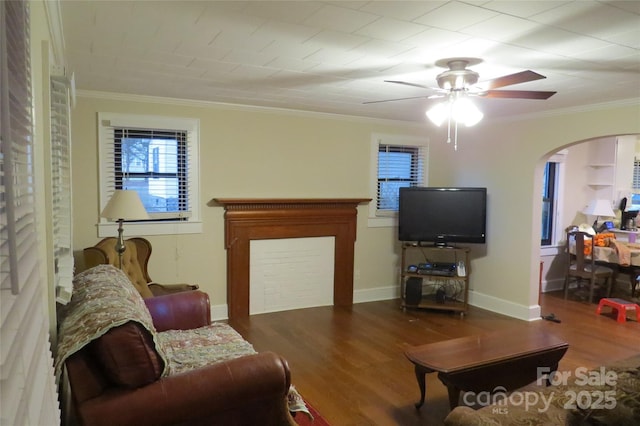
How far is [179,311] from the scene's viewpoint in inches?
122

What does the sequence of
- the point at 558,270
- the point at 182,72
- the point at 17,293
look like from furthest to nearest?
the point at 558,270, the point at 182,72, the point at 17,293

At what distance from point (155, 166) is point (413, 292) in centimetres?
315

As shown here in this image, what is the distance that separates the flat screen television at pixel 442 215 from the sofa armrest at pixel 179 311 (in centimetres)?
285

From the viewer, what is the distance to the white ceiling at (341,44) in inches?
82.8

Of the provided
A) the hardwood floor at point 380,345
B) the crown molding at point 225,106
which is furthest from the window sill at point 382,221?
the crown molding at point 225,106

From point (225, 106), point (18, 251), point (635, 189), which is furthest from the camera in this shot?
point (635, 189)

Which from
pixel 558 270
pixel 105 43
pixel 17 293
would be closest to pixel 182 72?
pixel 105 43

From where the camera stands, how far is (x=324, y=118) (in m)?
5.17

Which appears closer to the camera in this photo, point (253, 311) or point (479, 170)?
point (253, 311)

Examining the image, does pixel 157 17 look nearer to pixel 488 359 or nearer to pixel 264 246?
→ pixel 488 359

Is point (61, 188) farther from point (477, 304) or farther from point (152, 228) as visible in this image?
point (477, 304)

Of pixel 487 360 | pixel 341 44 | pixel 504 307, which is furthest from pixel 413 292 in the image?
pixel 341 44

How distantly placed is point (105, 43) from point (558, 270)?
21.2ft

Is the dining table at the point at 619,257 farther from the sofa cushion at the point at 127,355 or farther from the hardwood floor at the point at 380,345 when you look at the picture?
the sofa cushion at the point at 127,355
